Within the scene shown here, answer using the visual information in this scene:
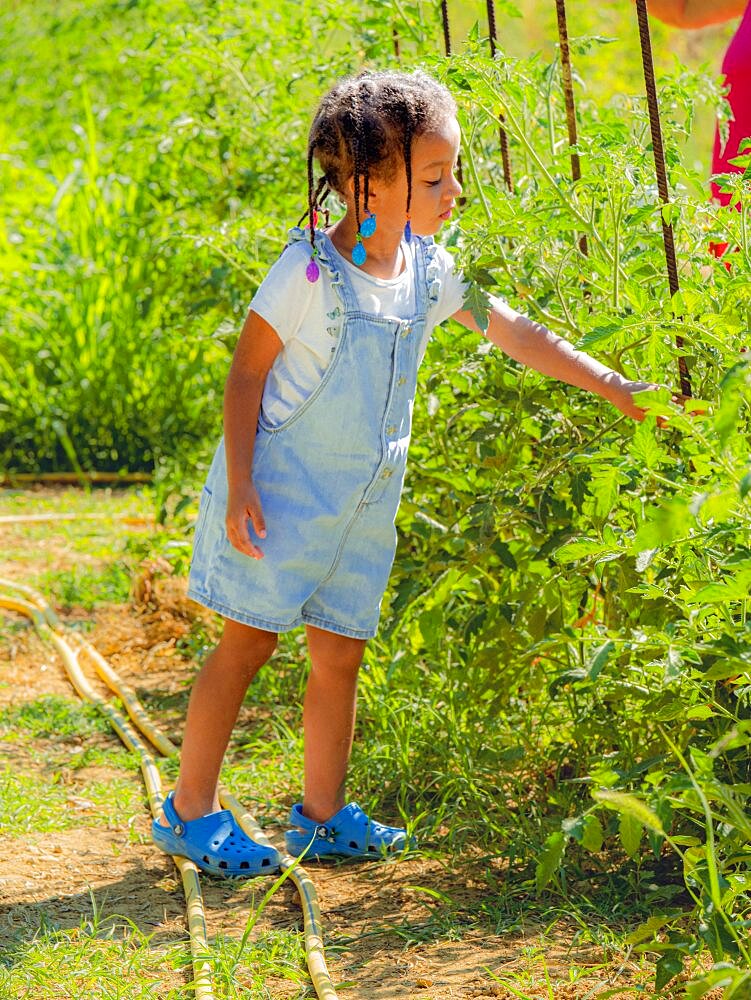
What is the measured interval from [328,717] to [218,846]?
304 mm

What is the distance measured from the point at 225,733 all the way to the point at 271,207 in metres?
1.69

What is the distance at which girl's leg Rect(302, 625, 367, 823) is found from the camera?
2555 millimetres

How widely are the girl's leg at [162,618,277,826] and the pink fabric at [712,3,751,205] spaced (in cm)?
144

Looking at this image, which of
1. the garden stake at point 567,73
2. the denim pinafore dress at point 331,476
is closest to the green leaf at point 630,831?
the denim pinafore dress at point 331,476

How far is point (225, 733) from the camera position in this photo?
8.32 ft

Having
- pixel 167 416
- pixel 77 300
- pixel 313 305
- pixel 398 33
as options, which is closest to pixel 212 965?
pixel 313 305

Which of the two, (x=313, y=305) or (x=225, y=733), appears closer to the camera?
(x=313, y=305)

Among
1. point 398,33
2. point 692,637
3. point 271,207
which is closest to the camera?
point 692,637

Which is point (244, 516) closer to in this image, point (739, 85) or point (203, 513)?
point (203, 513)

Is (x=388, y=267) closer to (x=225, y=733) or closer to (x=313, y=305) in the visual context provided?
(x=313, y=305)

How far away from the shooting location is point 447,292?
2.48 m

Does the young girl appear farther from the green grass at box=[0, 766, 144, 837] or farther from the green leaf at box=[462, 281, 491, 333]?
the green grass at box=[0, 766, 144, 837]

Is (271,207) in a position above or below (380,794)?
above

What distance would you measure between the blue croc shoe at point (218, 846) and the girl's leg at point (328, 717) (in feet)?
0.45
